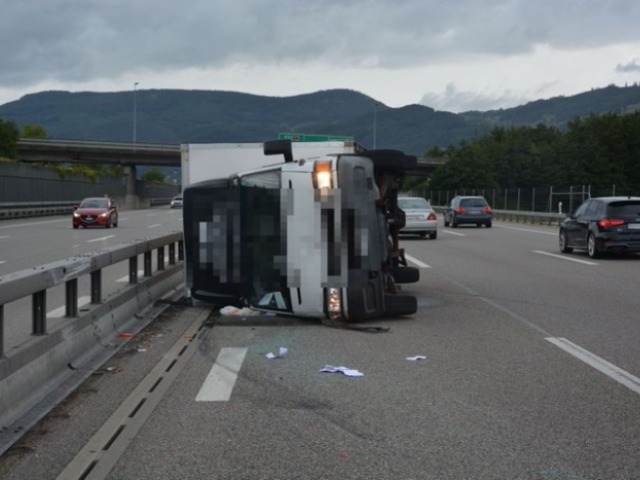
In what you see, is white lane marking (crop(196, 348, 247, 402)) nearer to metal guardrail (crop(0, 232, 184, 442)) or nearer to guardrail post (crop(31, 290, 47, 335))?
metal guardrail (crop(0, 232, 184, 442))

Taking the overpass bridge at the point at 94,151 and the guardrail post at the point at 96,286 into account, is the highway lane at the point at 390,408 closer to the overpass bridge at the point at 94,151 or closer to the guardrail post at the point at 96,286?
the guardrail post at the point at 96,286

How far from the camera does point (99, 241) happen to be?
27172mm

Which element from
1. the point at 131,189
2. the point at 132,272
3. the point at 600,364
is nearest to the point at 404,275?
the point at 132,272

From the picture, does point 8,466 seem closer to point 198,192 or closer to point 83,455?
point 83,455

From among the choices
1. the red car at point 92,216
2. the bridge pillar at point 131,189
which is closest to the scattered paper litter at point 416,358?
the red car at point 92,216

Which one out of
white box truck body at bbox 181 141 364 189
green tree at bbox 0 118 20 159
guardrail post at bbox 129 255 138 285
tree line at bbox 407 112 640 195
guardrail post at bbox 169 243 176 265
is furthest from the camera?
tree line at bbox 407 112 640 195

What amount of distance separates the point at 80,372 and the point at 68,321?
45 centimetres

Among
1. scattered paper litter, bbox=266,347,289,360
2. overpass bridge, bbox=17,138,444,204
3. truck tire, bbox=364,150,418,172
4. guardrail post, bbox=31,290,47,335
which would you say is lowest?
scattered paper litter, bbox=266,347,289,360

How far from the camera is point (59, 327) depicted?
7238 millimetres

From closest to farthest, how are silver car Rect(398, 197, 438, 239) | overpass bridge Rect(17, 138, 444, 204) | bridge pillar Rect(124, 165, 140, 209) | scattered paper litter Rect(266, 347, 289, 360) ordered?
scattered paper litter Rect(266, 347, 289, 360)
silver car Rect(398, 197, 438, 239)
overpass bridge Rect(17, 138, 444, 204)
bridge pillar Rect(124, 165, 140, 209)

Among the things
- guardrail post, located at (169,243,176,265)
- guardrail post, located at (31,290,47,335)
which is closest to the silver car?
guardrail post, located at (169,243,176,265)

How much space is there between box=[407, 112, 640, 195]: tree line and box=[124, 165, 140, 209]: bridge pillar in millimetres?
33997

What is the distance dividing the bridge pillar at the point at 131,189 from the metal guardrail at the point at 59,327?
86.1 meters

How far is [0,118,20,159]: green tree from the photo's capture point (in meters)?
85.6
